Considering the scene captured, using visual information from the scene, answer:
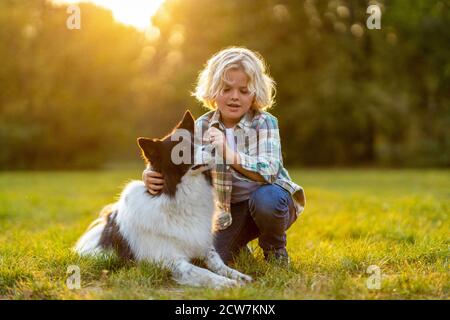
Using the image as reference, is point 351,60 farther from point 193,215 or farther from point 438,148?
point 193,215

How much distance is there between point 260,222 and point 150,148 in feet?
3.57

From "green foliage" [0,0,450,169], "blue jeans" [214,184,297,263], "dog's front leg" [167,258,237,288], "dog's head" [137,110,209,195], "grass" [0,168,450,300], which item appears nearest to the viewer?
"grass" [0,168,450,300]

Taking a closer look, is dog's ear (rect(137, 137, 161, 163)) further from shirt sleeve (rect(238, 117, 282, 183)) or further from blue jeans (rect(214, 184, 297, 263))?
blue jeans (rect(214, 184, 297, 263))

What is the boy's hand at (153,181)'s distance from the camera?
12.3 ft

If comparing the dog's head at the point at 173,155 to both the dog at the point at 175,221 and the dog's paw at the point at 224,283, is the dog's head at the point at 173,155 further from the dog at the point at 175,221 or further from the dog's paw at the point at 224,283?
the dog's paw at the point at 224,283

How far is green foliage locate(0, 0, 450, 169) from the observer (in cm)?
2220

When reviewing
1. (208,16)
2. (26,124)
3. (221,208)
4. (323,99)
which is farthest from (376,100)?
(221,208)

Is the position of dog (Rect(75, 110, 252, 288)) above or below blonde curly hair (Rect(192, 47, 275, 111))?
below

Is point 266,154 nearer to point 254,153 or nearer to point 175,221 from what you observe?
point 254,153

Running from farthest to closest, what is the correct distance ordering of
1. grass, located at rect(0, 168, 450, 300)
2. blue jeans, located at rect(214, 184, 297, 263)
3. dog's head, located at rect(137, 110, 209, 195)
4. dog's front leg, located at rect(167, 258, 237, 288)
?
blue jeans, located at rect(214, 184, 297, 263), dog's head, located at rect(137, 110, 209, 195), dog's front leg, located at rect(167, 258, 237, 288), grass, located at rect(0, 168, 450, 300)

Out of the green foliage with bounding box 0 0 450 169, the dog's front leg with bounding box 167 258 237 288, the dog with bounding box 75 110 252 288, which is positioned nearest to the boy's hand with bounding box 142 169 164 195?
the dog with bounding box 75 110 252 288

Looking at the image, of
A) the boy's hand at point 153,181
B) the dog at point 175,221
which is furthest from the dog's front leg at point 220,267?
the boy's hand at point 153,181

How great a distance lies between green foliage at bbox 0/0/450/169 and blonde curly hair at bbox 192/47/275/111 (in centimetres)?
1764

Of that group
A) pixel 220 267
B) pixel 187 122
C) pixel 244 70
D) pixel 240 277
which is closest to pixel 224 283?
pixel 240 277
